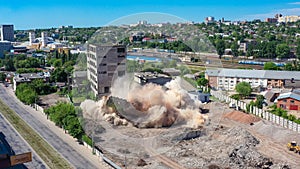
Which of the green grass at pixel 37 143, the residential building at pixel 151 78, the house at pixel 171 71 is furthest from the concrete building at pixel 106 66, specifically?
the green grass at pixel 37 143

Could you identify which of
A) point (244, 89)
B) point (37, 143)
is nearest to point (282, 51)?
point (244, 89)

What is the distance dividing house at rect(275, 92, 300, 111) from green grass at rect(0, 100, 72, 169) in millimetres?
9678

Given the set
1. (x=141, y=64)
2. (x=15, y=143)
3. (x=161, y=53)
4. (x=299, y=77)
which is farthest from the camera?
(x=299, y=77)

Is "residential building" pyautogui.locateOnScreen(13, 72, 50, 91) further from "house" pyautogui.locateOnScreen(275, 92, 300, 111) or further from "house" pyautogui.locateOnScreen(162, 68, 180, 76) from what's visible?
"house" pyautogui.locateOnScreen(162, 68, 180, 76)

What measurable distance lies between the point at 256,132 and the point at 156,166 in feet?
14.7

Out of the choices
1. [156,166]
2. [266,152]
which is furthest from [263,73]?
[156,166]

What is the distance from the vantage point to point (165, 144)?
482cm

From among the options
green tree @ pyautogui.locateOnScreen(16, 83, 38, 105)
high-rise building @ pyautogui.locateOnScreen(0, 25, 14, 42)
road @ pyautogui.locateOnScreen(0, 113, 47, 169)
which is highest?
high-rise building @ pyautogui.locateOnScreen(0, 25, 14, 42)

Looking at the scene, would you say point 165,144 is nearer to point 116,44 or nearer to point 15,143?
point 116,44

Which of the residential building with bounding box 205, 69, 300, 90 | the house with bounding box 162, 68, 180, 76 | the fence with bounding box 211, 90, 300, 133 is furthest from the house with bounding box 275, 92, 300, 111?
the house with bounding box 162, 68, 180, 76

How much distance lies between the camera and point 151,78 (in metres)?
3.68

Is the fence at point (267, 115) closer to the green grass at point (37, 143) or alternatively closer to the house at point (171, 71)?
the green grass at point (37, 143)

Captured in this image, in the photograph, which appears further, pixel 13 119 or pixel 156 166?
pixel 13 119

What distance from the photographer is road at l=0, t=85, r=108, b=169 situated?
8.55m
